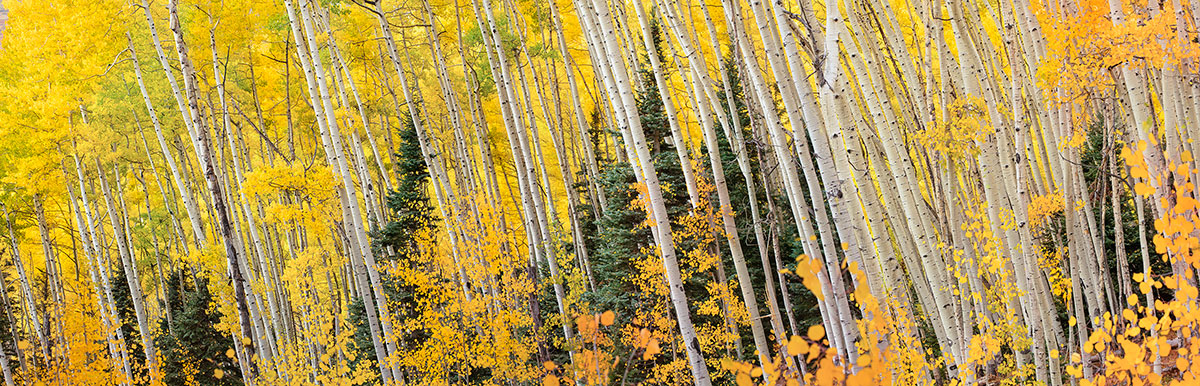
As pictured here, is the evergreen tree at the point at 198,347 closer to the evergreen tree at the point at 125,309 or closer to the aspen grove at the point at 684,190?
the aspen grove at the point at 684,190

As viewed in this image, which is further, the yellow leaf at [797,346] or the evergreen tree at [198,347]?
the evergreen tree at [198,347]

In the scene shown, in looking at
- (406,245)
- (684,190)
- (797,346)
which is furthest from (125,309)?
(797,346)

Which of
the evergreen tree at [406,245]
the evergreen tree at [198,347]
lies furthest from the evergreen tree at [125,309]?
the evergreen tree at [406,245]

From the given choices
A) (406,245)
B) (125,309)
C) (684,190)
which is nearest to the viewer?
(684,190)

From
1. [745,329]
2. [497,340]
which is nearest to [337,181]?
[497,340]

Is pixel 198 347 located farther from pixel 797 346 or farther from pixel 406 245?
pixel 797 346

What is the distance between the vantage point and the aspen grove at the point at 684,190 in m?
4.53

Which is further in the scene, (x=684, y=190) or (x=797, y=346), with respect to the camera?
(x=684, y=190)

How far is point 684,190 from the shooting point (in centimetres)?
1022

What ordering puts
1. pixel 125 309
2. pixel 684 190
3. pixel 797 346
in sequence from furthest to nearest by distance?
pixel 125 309, pixel 684 190, pixel 797 346

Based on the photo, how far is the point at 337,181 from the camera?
8.97 m

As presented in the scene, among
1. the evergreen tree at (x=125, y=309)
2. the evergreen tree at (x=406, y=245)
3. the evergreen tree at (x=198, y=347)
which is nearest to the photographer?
the evergreen tree at (x=406, y=245)

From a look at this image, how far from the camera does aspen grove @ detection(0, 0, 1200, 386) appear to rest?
4.53m

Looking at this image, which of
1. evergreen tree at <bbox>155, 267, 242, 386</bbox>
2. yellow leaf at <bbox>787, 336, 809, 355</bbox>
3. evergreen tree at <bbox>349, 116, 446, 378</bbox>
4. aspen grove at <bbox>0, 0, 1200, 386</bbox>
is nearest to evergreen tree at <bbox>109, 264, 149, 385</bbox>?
aspen grove at <bbox>0, 0, 1200, 386</bbox>
